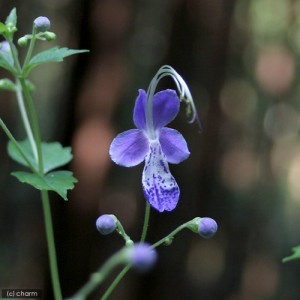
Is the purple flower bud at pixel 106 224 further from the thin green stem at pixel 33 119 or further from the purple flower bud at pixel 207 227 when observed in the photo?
the thin green stem at pixel 33 119

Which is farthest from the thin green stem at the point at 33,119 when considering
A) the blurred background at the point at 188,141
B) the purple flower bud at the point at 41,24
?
the blurred background at the point at 188,141

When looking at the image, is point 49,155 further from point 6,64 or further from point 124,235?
point 124,235

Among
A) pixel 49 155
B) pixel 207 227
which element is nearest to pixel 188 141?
pixel 49 155

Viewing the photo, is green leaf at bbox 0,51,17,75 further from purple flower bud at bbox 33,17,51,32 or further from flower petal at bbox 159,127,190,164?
flower petal at bbox 159,127,190,164

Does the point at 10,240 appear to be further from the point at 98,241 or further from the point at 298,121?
the point at 298,121

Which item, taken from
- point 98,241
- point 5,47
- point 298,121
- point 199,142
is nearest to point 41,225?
point 98,241

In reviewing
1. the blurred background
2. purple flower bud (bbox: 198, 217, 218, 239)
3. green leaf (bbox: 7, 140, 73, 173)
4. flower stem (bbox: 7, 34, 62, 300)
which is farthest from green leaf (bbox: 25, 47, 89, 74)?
the blurred background

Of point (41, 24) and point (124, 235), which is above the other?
point (41, 24)
